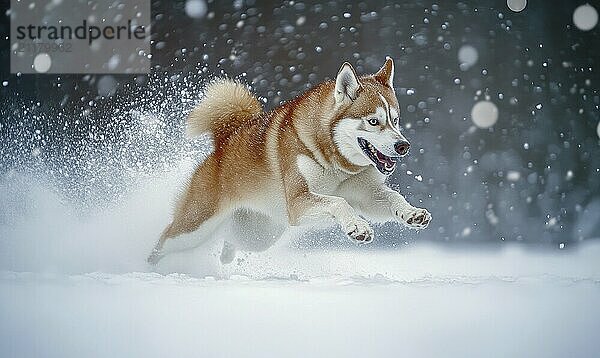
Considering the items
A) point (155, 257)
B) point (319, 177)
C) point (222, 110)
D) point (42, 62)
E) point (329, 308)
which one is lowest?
point (329, 308)

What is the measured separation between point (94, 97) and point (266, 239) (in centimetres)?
94

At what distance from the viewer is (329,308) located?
3.30m

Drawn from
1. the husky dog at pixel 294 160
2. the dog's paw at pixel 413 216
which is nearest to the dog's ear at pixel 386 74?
the husky dog at pixel 294 160

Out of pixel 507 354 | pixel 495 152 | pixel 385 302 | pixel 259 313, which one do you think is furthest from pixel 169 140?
pixel 507 354

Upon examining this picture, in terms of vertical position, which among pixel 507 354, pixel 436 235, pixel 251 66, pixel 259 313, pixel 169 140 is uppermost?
pixel 251 66

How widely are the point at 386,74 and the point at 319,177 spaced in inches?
20.4

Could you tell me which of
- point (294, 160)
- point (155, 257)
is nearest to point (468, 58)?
point (294, 160)

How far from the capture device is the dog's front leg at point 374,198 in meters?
3.21

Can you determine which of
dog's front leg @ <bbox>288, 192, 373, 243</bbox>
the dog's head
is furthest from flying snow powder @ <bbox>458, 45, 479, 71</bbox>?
dog's front leg @ <bbox>288, 192, 373, 243</bbox>

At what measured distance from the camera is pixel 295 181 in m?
3.22

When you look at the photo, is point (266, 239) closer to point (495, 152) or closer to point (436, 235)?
point (436, 235)

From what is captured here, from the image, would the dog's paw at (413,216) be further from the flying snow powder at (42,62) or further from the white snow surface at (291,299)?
the flying snow powder at (42,62)

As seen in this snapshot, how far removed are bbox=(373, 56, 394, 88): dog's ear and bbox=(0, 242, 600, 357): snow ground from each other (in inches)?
26.7

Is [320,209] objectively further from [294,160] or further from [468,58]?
[468,58]
